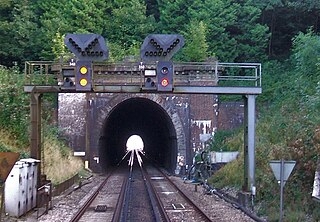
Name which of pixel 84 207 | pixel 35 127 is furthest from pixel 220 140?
pixel 35 127

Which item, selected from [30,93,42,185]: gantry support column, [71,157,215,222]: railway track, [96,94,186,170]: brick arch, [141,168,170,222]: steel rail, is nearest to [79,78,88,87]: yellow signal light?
[30,93,42,185]: gantry support column

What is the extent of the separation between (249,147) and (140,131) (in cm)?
3668

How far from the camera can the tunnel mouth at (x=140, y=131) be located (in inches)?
1521

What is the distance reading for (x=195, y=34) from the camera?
37.2m

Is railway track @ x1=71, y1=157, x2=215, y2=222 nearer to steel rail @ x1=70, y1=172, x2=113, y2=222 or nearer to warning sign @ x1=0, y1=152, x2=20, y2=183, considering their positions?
steel rail @ x1=70, y1=172, x2=113, y2=222

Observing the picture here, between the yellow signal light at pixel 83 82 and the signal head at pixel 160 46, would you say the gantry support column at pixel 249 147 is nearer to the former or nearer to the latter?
the signal head at pixel 160 46

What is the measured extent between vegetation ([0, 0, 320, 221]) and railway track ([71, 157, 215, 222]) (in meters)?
3.02

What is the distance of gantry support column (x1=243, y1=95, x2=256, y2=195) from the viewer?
Result: 1867 cm

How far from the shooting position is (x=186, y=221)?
1566 cm

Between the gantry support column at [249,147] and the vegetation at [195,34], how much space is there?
5846 millimetres

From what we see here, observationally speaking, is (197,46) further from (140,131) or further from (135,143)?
(135,143)

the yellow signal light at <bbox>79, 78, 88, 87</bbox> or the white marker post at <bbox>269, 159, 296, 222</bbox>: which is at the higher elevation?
the yellow signal light at <bbox>79, 78, 88, 87</bbox>

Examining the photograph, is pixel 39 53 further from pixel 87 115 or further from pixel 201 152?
pixel 201 152

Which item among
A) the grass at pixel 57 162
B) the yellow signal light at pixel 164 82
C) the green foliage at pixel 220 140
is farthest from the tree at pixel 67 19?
the yellow signal light at pixel 164 82
